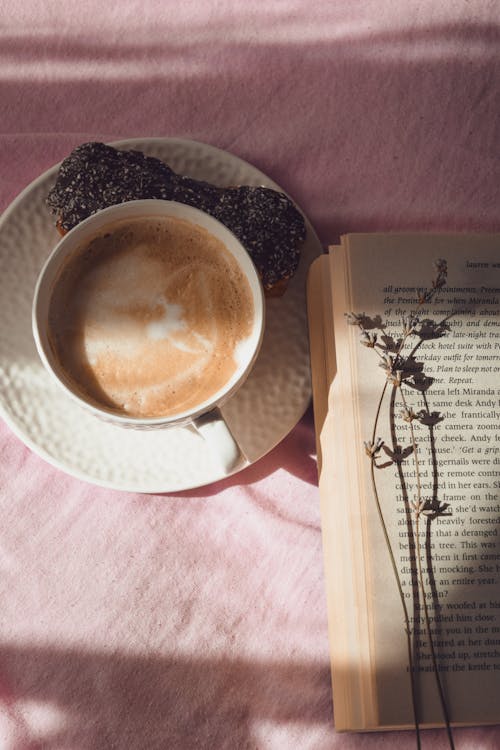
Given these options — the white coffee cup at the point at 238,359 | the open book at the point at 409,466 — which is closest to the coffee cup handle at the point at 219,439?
the white coffee cup at the point at 238,359

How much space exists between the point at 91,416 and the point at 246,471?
162mm

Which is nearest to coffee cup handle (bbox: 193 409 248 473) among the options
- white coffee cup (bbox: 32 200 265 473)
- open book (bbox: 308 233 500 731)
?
white coffee cup (bbox: 32 200 265 473)

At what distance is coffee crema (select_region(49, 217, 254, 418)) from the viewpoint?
2.05 feet

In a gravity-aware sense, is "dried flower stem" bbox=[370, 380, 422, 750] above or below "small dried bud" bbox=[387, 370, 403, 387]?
below

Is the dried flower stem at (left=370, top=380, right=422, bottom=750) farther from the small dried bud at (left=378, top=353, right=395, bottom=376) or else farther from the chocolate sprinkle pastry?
the chocolate sprinkle pastry

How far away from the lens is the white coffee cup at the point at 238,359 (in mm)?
581

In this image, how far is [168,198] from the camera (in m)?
0.64

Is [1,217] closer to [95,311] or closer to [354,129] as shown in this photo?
[95,311]

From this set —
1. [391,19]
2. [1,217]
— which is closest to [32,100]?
[1,217]

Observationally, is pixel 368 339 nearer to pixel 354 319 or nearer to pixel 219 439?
pixel 354 319

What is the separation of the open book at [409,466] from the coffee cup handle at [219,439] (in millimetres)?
113

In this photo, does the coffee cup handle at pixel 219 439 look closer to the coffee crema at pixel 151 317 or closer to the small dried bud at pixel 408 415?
the coffee crema at pixel 151 317

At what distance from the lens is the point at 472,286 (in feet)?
2.20

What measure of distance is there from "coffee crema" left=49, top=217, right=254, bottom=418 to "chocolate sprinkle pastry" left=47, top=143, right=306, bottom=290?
3 centimetres
